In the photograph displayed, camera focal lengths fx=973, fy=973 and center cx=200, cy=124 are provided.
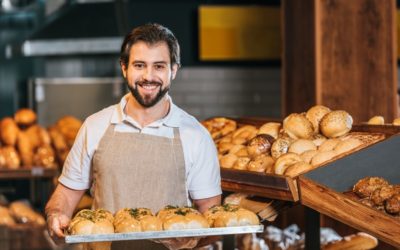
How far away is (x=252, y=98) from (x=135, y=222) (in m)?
7.53

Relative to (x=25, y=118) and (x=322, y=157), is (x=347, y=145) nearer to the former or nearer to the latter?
(x=322, y=157)

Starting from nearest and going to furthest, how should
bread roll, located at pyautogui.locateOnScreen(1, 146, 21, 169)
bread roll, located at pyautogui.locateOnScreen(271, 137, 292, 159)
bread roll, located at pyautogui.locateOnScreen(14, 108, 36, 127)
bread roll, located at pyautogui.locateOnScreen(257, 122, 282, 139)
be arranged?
bread roll, located at pyautogui.locateOnScreen(271, 137, 292, 159), bread roll, located at pyautogui.locateOnScreen(257, 122, 282, 139), bread roll, located at pyautogui.locateOnScreen(1, 146, 21, 169), bread roll, located at pyautogui.locateOnScreen(14, 108, 36, 127)

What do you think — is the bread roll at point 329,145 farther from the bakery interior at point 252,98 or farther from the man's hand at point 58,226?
the man's hand at point 58,226

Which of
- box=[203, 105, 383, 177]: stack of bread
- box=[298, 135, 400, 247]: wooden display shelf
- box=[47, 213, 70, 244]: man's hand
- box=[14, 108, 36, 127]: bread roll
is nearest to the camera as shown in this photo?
box=[47, 213, 70, 244]: man's hand

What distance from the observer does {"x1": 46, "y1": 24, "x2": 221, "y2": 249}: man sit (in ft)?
11.1

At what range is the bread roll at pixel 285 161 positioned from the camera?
3.90 m

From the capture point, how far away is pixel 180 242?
9.98 ft

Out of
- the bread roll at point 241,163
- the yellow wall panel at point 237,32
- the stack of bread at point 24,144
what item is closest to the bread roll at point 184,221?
the bread roll at point 241,163

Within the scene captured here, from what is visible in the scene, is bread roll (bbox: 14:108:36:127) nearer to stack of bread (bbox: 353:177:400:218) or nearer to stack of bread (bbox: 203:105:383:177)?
stack of bread (bbox: 203:105:383:177)

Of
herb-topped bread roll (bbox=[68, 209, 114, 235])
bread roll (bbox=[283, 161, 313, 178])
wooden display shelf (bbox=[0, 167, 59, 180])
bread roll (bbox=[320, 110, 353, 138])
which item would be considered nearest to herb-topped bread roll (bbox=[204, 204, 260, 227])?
herb-topped bread roll (bbox=[68, 209, 114, 235])

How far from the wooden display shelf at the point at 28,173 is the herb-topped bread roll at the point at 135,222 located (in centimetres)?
318

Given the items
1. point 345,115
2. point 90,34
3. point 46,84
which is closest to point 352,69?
point 345,115

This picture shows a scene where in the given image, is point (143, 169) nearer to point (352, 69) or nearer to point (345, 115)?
point (345, 115)

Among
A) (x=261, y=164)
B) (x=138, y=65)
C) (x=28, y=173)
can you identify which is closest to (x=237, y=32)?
(x=28, y=173)
